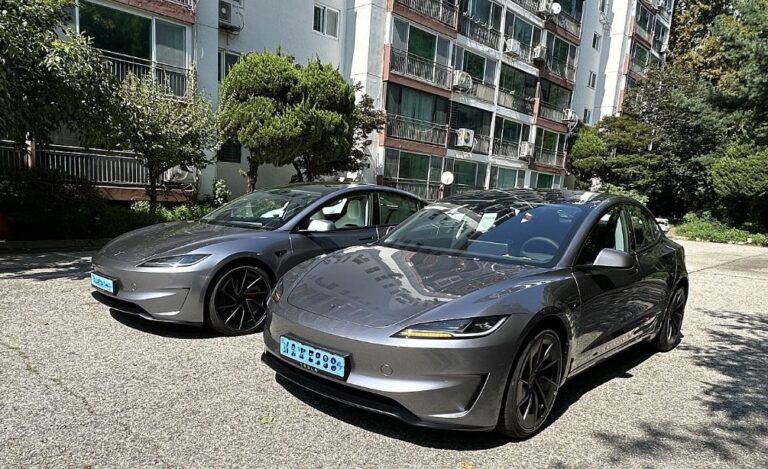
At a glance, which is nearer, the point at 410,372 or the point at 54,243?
the point at 410,372

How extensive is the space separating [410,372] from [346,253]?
57.5 inches

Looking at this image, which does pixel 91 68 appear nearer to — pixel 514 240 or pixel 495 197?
pixel 495 197

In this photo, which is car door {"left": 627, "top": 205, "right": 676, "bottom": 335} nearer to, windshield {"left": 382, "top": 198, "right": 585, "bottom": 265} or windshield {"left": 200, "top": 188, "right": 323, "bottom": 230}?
windshield {"left": 382, "top": 198, "right": 585, "bottom": 265}

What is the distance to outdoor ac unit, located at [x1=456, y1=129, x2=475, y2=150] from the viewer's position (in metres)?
23.9

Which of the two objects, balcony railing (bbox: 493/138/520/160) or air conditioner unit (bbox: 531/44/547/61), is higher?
air conditioner unit (bbox: 531/44/547/61)

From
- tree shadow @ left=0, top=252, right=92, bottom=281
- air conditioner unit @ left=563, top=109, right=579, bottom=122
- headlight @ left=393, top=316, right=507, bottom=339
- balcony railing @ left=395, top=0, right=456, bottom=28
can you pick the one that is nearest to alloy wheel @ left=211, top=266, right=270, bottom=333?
headlight @ left=393, top=316, right=507, bottom=339

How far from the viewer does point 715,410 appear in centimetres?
379

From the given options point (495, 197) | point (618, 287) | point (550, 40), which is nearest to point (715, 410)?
point (618, 287)

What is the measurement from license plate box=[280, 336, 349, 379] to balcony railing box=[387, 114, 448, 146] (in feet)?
59.5

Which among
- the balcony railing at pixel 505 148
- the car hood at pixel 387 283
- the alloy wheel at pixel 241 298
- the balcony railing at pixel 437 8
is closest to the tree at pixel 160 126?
the alloy wheel at pixel 241 298

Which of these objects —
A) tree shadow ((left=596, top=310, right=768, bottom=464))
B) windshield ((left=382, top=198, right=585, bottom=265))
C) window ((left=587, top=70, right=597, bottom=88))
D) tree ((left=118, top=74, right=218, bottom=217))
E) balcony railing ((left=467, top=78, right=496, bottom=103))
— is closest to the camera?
tree shadow ((left=596, top=310, right=768, bottom=464))

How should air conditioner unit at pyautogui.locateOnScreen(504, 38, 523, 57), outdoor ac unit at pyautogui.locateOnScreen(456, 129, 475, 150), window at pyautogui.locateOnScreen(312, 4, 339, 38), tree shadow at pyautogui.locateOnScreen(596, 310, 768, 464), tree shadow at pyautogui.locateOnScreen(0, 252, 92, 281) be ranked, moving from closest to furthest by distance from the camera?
tree shadow at pyautogui.locateOnScreen(596, 310, 768, 464), tree shadow at pyautogui.locateOnScreen(0, 252, 92, 281), window at pyautogui.locateOnScreen(312, 4, 339, 38), outdoor ac unit at pyautogui.locateOnScreen(456, 129, 475, 150), air conditioner unit at pyautogui.locateOnScreen(504, 38, 523, 57)

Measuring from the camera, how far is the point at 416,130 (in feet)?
72.6

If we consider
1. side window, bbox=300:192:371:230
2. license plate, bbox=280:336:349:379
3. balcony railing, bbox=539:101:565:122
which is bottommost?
license plate, bbox=280:336:349:379
